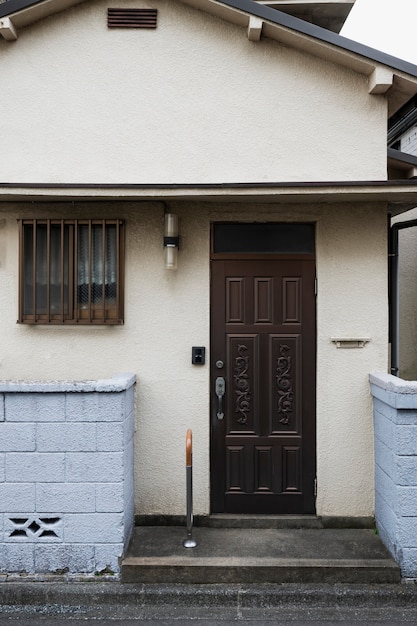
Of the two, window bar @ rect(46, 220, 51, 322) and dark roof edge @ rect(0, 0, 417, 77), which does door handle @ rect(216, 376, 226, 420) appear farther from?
dark roof edge @ rect(0, 0, 417, 77)

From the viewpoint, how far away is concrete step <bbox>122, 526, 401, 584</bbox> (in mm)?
4145

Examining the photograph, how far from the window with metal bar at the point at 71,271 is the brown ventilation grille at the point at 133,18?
1932mm

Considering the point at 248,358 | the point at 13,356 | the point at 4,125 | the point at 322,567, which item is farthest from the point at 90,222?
the point at 322,567

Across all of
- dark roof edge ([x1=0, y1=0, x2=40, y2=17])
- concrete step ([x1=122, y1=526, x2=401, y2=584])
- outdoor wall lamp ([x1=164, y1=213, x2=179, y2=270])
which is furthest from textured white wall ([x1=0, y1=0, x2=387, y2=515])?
concrete step ([x1=122, y1=526, x2=401, y2=584])

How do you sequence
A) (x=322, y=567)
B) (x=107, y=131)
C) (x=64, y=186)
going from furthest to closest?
(x=107, y=131) → (x=64, y=186) → (x=322, y=567)

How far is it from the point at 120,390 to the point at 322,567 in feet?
7.42

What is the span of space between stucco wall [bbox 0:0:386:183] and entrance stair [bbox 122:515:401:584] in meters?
3.44

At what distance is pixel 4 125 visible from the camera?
4875 mm

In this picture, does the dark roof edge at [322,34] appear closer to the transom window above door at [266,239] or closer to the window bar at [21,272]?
the transom window above door at [266,239]

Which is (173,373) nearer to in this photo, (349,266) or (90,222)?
(90,222)

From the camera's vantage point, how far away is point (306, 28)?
4602 millimetres

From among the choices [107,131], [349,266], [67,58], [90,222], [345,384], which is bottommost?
[345,384]

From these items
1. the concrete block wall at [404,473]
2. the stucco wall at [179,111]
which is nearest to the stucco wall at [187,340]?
the stucco wall at [179,111]

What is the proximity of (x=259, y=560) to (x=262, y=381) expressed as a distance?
1.65m
